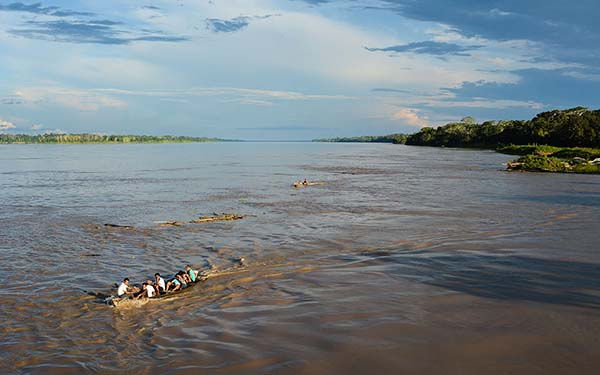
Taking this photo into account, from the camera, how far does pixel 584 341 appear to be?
43.2 ft

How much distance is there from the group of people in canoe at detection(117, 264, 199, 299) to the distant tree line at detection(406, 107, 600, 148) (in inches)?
4097

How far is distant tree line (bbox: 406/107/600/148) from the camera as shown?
104 meters

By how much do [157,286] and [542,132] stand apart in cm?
11946

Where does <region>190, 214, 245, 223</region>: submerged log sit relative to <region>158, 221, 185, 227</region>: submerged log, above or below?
above

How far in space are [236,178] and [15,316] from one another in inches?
1985

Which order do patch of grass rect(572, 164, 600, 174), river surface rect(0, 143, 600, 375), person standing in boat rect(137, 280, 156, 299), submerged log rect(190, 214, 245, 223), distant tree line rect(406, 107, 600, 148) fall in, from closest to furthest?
river surface rect(0, 143, 600, 375) < person standing in boat rect(137, 280, 156, 299) < submerged log rect(190, 214, 245, 223) < patch of grass rect(572, 164, 600, 174) < distant tree line rect(406, 107, 600, 148)

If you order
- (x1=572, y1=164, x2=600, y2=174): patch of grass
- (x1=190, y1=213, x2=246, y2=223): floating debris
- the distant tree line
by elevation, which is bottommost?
(x1=190, y1=213, x2=246, y2=223): floating debris

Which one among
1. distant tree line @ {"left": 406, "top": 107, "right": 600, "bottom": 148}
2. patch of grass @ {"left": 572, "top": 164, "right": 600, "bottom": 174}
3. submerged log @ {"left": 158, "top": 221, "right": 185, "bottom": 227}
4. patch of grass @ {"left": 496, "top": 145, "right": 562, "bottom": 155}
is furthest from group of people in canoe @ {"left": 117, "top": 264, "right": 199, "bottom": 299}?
distant tree line @ {"left": 406, "top": 107, "right": 600, "bottom": 148}

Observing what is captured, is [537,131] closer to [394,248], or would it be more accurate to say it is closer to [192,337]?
[394,248]

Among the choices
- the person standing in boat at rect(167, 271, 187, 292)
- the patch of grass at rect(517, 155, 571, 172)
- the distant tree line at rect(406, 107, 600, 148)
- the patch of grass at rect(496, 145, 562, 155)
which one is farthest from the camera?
the distant tree line at rect(406, 107, 600, 148)

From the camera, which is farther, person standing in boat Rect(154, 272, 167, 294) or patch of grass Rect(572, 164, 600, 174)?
patch of grass Rect(572, 164, 600, 174)

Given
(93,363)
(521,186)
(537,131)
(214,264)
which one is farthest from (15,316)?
(537,131)

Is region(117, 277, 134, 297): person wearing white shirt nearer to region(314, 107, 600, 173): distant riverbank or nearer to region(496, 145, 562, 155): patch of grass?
region(314, 107, 600, 173): distant riverbank

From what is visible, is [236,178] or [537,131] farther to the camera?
[537,131]
